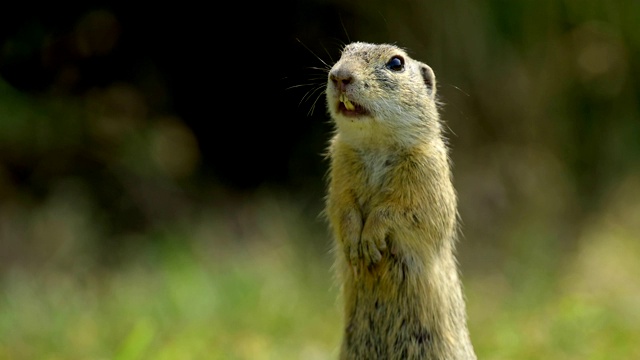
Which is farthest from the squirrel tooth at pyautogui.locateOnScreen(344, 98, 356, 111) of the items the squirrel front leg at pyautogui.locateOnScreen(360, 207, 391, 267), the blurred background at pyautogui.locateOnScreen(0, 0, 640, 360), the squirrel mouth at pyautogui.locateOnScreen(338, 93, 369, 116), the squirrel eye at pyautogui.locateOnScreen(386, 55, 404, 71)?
the blurred background at pyautogui.locateOnScreen(0, 0, 640, 360)

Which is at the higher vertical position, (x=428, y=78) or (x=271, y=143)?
(x=271, y=143)

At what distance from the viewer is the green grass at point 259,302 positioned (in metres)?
6.61

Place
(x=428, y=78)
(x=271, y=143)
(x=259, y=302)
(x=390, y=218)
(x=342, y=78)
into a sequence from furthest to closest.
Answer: (x=271, y=143) → (x=259, y=302) → (x=428, y=78) → (x=390, y=218) → (x=342, y=78)

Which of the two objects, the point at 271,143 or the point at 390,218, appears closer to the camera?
the point at 390,218

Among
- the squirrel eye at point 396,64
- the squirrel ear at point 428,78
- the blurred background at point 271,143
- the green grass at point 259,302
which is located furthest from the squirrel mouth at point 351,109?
the blurred background at point 271,143

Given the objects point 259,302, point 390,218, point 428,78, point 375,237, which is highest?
point 428,78

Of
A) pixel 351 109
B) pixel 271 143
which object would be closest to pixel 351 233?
pixel 351 109

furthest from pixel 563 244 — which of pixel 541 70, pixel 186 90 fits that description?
pixel 186 90

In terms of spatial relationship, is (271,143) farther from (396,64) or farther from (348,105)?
(348,105)

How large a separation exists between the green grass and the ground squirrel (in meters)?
1.29

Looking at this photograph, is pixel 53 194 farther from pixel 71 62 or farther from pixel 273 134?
pixel 273 134

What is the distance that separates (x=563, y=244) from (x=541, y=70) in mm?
1672

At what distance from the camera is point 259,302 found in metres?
7.76

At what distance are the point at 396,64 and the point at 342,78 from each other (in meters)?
0.46
